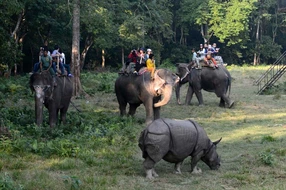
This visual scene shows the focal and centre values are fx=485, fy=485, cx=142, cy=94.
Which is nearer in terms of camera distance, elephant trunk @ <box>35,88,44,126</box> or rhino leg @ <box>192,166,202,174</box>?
rhino leg @ <box>192,166,202,174</box>

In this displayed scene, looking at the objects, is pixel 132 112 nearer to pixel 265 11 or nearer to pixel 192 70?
pixel 192 70

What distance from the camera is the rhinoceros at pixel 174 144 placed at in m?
8.52

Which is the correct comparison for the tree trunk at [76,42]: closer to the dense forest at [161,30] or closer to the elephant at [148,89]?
the elephant at [148,89]

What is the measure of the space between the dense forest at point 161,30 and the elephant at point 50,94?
1749 centimetres

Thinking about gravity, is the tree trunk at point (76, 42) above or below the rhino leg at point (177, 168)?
above

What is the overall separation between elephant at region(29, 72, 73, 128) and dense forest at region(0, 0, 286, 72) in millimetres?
17492

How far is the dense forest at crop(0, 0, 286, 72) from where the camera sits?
3772cm

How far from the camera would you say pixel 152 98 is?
15273mm

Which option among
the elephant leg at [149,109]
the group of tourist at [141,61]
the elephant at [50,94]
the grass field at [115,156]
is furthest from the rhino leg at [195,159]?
the group of tourist at [141,61]

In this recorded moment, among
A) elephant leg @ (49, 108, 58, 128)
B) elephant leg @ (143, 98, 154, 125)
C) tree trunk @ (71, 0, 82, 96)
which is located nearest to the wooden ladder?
tree trunk @ (71, 0, 82, 96)

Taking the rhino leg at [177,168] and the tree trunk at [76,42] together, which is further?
the tree trunk at [76,42]

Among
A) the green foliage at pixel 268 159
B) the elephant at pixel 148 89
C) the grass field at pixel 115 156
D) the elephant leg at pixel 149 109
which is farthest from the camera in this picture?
the elephant leg at pixel 149 109

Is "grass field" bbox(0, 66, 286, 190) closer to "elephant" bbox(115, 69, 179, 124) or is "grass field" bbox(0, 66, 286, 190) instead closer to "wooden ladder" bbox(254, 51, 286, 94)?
"elephant" bbox(115, 69, 179, 124)

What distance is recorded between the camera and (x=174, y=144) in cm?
879
